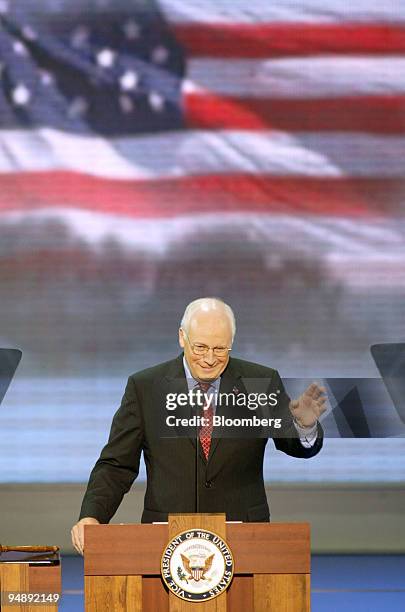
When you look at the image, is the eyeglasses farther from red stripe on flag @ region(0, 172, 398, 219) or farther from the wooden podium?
red stripe on flag @ region(0, 172, 398, 219)

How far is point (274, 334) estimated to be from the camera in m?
6.79

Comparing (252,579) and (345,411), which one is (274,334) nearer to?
(345,411)

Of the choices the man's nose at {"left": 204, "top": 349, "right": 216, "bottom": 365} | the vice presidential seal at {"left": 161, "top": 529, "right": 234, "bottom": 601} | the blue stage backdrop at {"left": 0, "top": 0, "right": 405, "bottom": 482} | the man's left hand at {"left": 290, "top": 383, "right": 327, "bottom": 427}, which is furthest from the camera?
the blue stage backdrop at {"left": 0, "top": 0, "right": 405, "bottom": 482}

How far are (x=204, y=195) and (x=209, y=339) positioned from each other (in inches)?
149

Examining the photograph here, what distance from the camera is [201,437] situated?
3.24m

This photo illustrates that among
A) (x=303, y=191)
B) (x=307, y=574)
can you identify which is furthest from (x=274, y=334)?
(x=307, y=574)

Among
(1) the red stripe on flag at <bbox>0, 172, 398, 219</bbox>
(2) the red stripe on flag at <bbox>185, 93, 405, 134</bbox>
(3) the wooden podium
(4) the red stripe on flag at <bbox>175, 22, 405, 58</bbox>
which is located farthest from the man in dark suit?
(4) the red stripe on flag at <bbox>175, 22, 405, 58</bbox>

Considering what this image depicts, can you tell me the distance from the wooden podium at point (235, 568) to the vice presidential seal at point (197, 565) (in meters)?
0.02

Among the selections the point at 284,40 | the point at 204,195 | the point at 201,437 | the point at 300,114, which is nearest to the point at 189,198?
the point at 204,195

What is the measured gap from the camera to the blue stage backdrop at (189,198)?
268 inches

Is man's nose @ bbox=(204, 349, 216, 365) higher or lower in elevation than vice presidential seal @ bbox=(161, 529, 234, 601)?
higher

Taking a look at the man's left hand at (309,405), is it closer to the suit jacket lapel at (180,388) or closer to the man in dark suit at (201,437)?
the man in dark suit at (201,437)

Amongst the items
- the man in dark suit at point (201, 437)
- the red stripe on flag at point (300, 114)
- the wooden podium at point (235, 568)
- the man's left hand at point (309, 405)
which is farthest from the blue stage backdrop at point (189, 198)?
the wooden podium at point (235, 568)

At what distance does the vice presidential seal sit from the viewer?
260cm
